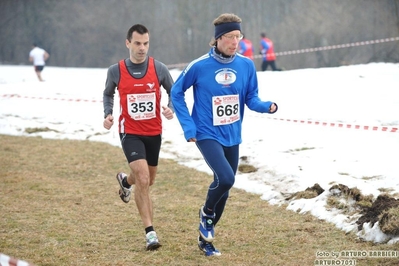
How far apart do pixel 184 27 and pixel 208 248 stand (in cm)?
2702

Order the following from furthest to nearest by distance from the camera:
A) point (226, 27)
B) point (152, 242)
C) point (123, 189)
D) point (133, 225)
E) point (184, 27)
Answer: point (184, 27)
point (133, 225)
point (123, 189)
point (152, 242)
point (226, 27)

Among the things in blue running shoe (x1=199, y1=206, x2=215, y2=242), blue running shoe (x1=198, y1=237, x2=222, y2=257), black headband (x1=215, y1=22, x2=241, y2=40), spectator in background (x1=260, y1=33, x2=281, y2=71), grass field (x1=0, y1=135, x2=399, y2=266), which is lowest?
grass field (x1=0, y1=135, x2=399, y2=266)

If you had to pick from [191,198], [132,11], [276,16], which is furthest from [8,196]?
[132,11]

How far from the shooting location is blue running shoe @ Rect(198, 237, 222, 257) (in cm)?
641

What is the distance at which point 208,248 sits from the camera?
6453 millimetres

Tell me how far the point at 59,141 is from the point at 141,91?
8.47 metres

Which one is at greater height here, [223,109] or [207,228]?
[223,109]

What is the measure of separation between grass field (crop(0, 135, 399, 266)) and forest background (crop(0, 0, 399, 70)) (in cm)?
1761

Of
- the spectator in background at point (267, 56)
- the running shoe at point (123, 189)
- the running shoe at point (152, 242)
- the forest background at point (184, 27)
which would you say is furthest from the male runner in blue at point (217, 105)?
the forest background at point (184, 27)

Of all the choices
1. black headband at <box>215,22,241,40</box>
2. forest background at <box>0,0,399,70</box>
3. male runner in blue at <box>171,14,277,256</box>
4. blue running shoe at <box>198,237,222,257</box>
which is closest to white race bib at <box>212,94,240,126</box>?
male runner in blue at <box>171,14,277,256</box>

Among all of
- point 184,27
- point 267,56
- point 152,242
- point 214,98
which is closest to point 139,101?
point 214,98

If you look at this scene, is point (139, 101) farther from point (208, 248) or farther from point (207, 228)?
point (208, 248)

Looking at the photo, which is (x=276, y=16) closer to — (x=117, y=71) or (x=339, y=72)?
(x=339, y=72)

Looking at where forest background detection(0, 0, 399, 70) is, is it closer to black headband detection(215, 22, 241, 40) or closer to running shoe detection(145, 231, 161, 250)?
black headband detection(215, 22, 241, 40)
